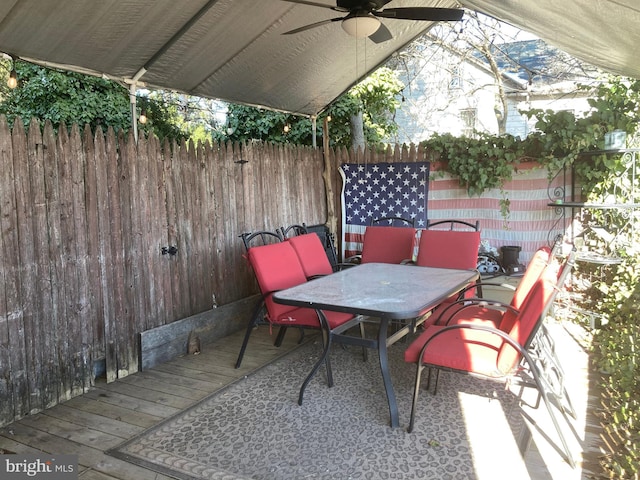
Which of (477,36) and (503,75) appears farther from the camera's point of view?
(503,75)

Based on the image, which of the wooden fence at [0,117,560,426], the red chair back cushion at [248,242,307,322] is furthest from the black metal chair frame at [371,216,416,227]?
the red chair back cushion at [248,242,307,322]

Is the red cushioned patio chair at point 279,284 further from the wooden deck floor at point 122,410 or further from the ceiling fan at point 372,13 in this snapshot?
the ceiling fan at point 372,13

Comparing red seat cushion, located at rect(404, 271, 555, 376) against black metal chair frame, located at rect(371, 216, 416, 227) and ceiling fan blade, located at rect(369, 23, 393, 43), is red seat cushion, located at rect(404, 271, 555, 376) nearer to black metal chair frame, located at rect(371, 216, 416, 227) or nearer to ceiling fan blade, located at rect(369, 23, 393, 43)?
ceiling fan blade, located at rect(369, 23, 393, 43)

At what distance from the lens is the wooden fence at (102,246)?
3062mm

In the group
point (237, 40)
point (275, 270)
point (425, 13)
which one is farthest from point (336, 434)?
point (237, 40)

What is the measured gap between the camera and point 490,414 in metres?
2.92

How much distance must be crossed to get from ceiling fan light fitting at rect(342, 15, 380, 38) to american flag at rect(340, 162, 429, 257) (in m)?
2.60

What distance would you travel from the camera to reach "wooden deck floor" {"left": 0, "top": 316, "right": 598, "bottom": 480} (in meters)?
2.48

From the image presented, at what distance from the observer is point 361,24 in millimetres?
3381

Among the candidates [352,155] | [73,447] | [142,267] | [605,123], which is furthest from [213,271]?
[605,123]

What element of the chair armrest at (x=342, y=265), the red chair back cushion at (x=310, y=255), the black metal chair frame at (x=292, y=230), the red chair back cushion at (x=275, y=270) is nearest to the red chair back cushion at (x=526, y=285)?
the red chair back cushion at (x=275, y=270)

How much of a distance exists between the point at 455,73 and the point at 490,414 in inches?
446

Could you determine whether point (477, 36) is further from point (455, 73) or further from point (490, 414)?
point (490, 414)

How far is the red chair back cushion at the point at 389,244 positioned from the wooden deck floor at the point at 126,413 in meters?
1.31
